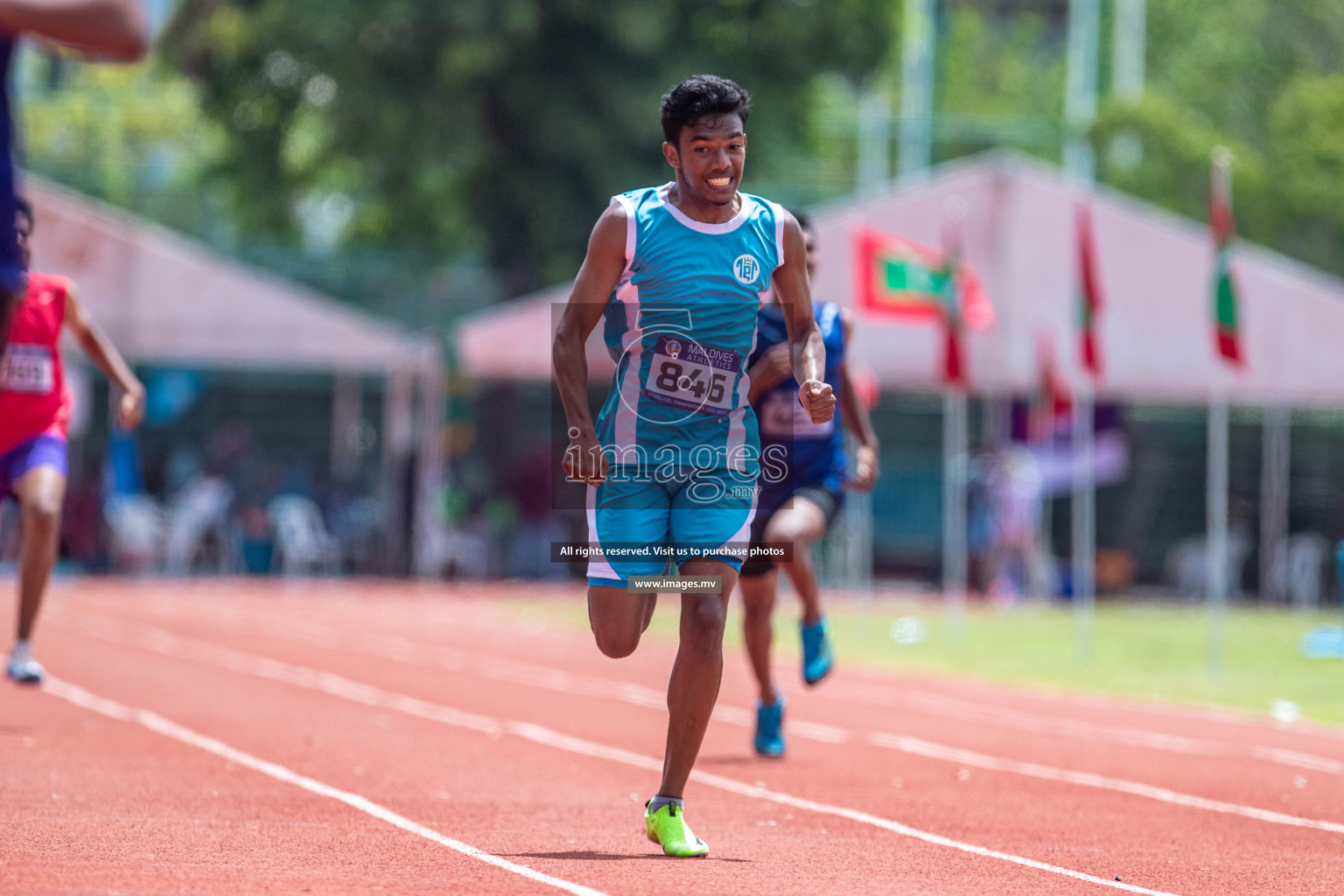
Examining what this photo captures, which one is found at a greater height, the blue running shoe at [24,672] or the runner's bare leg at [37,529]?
the runner's bare leg at [37,529]

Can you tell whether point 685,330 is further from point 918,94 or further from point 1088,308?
point 918,94

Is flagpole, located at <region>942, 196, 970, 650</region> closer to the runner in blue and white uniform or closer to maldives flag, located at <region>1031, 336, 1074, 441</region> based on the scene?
maldives flag, located at <region>1031, 336, 1074, 441</region>

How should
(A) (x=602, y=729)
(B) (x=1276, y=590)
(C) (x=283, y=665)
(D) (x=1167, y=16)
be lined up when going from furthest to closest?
(D) (x=1167, y=16), (B) (x=1276, y=590), (C) (x=283, y=665), (A) (x=602, y=729)

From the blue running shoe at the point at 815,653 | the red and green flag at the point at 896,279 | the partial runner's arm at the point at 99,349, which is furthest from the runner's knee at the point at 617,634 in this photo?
the red and green flag at the point at 896,279

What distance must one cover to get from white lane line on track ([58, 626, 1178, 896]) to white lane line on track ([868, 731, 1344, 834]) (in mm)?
1378

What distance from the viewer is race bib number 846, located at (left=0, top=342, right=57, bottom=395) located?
8.59 m

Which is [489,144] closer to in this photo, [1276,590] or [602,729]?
[1276,590]

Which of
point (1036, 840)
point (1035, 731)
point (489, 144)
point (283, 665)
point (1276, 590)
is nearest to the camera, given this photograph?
point (1036, 840)

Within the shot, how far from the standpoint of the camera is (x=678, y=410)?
571cm

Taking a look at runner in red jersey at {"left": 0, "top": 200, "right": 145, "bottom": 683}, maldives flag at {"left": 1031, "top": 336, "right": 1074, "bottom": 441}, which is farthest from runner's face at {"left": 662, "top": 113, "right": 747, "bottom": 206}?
maldives flag at {"left": 1031, "top": 336, "right": 1074, "bottom": 441}

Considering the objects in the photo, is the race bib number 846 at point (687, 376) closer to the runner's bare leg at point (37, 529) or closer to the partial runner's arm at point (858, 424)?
the partial runner's arm at point (858, 424)

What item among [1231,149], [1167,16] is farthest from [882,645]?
[1167,16]

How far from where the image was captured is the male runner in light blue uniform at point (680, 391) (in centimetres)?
563

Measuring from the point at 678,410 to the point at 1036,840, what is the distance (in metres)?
1.89
